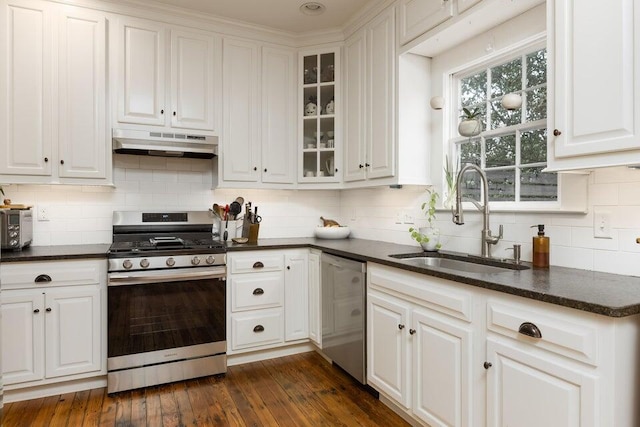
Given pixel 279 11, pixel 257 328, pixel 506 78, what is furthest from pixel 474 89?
pixel 257 328

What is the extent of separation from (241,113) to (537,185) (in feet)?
7.49

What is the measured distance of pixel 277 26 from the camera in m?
3.36

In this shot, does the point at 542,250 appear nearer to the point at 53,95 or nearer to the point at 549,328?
the point at 549,328

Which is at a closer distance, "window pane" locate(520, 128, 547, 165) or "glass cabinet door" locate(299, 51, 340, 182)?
"window pane" locate(520, 128, 547, 165)

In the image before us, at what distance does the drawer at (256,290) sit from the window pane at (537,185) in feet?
6.01

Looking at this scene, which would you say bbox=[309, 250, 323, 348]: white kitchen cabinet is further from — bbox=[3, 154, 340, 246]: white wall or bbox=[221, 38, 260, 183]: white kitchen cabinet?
bbox=[221, 38, 260, 183]: white kitchen cabinet

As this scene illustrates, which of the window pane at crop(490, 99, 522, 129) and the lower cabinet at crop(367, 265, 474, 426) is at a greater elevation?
the window pane at crop(490, 99, 522, 129)

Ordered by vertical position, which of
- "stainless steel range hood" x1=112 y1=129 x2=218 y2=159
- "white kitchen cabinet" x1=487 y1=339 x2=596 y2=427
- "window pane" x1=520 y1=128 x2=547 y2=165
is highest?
"stainless steel range hood" x1=112 y1=129 x2=218 y2=159

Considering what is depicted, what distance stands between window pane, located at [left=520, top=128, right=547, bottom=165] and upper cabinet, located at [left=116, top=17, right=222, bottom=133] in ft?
7.36

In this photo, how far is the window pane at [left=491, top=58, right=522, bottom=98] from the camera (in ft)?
7.50

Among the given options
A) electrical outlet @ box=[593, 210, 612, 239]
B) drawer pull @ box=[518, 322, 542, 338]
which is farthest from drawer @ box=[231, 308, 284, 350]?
electrical outlet @ box=[593, 210, 612, 239]

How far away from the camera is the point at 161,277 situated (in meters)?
2.66

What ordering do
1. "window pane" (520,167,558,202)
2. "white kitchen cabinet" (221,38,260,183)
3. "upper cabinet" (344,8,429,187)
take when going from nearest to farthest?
"window pane" (520,167,558,202) < "upper cabinet" (344,8,429,187) < "white kitchen cabinet" (221,38,260,183)

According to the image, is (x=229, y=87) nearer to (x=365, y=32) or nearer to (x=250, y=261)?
(x=365, y=32)
